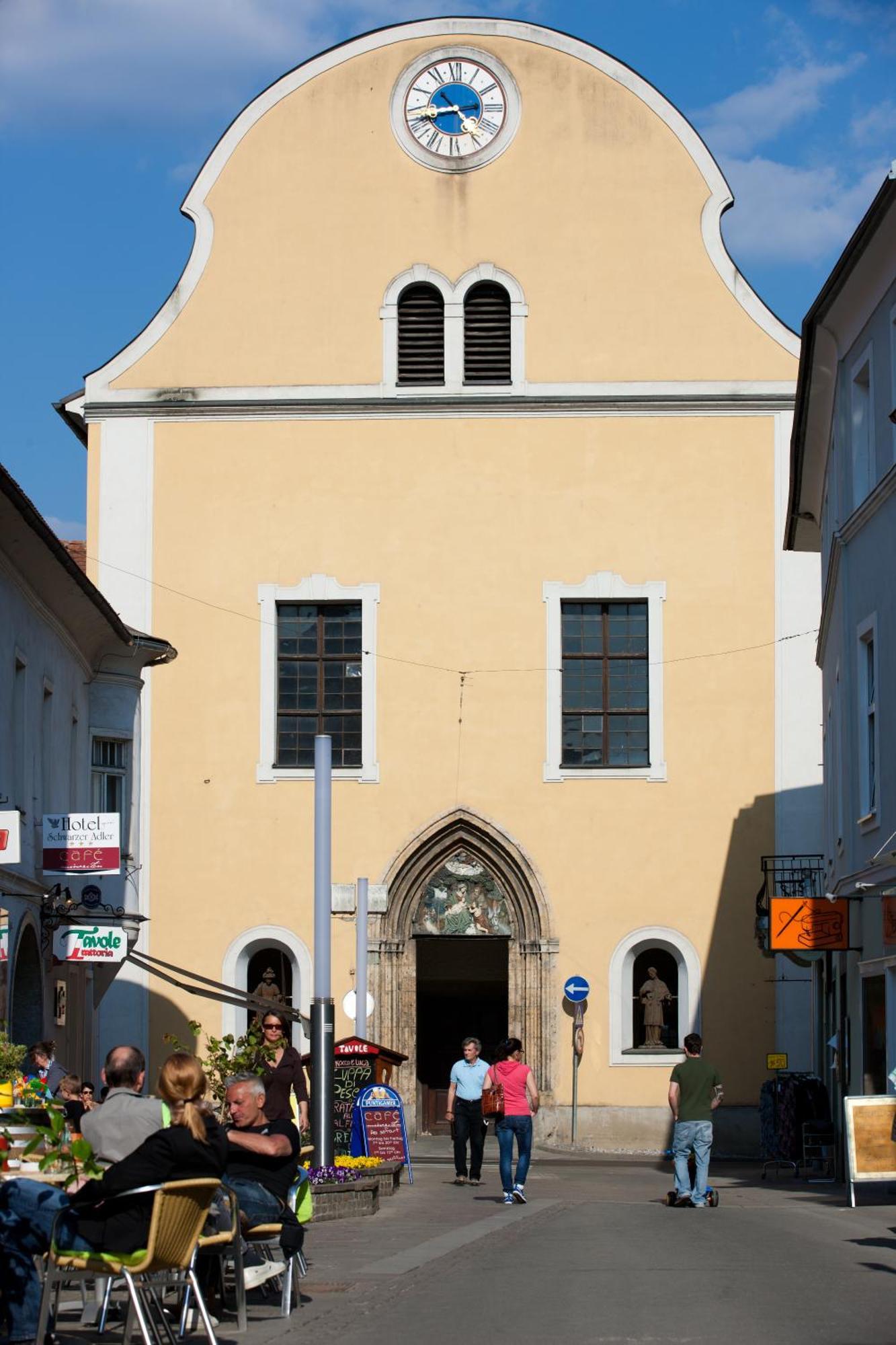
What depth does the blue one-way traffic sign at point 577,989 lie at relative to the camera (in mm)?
30000

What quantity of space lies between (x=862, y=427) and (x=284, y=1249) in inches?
522

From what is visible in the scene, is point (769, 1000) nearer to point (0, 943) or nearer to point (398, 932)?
point (398, 932)

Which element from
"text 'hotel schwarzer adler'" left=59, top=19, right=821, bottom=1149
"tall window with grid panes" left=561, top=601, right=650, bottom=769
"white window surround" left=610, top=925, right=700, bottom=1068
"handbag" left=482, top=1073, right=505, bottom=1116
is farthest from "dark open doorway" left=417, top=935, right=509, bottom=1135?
"handbag" left=482, top=1073, right=505, bottom=1116

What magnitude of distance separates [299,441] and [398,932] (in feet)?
23.3

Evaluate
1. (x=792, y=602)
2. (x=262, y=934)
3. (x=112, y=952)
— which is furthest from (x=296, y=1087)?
(x=792, y=602)

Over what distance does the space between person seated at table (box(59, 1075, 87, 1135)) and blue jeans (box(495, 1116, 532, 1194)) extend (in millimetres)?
3757

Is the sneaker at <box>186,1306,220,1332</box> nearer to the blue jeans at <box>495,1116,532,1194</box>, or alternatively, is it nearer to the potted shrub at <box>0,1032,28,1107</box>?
the potted shrub at <box>0,1032,28,1107</box>

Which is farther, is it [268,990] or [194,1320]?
[268,990]

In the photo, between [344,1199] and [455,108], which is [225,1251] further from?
[455,108]

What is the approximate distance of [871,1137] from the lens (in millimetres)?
16609

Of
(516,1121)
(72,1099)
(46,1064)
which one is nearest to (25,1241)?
(72,1099)

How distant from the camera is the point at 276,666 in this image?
31375 millimetres

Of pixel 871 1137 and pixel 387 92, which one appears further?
pixel 387 92

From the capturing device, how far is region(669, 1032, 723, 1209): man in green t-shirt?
18.6 meters
